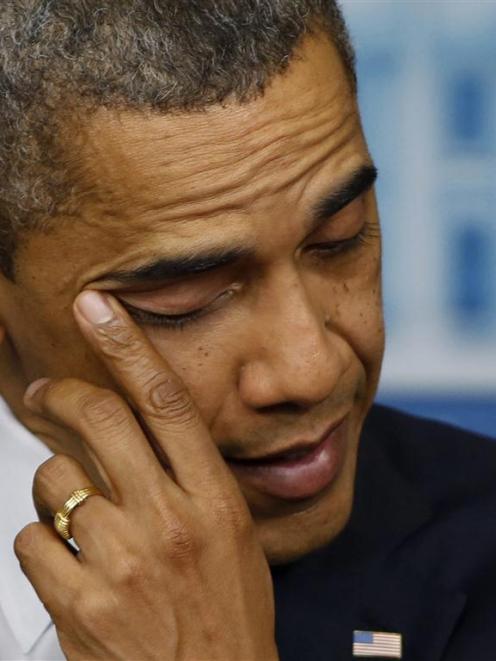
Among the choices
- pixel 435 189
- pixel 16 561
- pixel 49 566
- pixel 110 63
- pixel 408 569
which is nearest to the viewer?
pixel 110 63

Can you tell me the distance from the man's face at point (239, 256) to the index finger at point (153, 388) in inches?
1.6

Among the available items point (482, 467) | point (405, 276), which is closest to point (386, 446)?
point (482, 467)

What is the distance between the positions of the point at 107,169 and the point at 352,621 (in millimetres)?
999

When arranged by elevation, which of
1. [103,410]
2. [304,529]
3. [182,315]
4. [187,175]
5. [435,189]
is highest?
[187,175]

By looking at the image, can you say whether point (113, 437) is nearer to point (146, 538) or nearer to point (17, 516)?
point (146, 538)

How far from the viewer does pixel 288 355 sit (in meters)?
2.17

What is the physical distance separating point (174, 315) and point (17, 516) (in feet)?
2.01

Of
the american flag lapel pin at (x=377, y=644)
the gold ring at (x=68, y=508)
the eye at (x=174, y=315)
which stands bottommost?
the american flag lapel pin at (x=377, y=644)

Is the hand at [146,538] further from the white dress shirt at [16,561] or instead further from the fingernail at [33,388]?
the white dress shirt at [16,561]

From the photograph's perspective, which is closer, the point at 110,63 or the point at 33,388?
the point at 110,63

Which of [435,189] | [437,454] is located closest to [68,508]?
[437,454]

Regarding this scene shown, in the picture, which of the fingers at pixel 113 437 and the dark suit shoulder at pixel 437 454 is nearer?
the fingers at pixel 113 437

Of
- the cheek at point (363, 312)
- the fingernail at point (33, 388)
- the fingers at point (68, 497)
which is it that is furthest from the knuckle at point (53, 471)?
the cheek at point (363, 312)

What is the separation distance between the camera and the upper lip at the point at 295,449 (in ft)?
7.52
